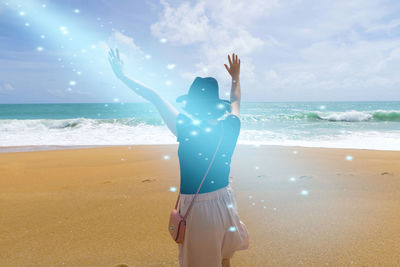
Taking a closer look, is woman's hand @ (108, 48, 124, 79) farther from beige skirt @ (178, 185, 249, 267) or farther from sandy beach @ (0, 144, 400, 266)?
sandy beach @ (0, 144, 400, 266)

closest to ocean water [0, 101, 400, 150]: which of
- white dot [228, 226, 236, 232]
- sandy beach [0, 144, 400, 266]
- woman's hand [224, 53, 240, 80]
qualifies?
sandy beach [0, 144, 400, 266]

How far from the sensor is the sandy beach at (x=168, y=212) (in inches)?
102

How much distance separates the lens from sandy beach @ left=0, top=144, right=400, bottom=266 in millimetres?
2602

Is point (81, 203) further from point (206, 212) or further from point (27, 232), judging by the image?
point (206, 212)

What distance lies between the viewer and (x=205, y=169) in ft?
4.93

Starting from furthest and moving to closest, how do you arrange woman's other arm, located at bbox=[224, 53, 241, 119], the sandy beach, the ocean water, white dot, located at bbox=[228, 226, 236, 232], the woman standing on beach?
the ocean water < the sandy beach < woman's other arm, located at bbox=[224, 53, 241, 119] < white dot, located at bbox=[228, 226, 236, 232] < the woman standing on beach

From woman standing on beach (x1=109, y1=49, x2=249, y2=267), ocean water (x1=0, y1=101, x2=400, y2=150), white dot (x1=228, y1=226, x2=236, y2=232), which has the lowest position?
ocean water (x1=0, y1=101, x2=400, y2=150)

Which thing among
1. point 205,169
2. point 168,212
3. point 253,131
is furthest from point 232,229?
point 253,131

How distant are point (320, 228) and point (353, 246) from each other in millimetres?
420

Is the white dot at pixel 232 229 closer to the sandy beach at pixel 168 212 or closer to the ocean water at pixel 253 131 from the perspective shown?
the sandy beach at pixel 168 212

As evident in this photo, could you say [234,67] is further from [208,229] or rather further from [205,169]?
[208,229]

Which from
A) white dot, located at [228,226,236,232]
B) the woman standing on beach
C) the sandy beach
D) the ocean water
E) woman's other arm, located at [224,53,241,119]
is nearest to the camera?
the woman standing on beach

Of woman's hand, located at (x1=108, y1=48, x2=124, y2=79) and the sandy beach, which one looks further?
the sandy beach

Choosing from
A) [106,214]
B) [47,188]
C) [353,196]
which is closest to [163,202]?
[106,214]
